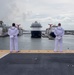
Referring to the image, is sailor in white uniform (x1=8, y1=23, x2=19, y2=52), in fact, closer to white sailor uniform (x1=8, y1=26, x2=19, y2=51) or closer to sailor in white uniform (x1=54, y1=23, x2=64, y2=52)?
white sailor uniform (x1=8, y1=26, x2=19, y2=51)

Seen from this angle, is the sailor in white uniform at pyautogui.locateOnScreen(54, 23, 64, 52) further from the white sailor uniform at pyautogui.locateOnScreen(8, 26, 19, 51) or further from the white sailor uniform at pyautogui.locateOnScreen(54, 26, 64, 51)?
the white sailor uniform at pyautogui.locateOnScreen(8, 26, 19, 51)

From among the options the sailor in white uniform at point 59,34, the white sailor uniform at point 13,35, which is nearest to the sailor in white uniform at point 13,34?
the white sailor uniform at point 13,35

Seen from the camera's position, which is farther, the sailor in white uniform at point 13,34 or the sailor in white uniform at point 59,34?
the sailor in white uniform at point 59,34

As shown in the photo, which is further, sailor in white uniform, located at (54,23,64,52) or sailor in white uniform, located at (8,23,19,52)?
sailor in white uniform, located at (54,23,64,52)

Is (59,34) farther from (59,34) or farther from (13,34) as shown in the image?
(13,34)

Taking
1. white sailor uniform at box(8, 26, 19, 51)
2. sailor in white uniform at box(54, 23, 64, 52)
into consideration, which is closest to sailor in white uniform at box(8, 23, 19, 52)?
white sailor uniform at box(8, 26, 19, 51)

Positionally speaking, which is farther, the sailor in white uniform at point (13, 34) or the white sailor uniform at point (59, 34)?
the white sailor uniform at point (59, 34)

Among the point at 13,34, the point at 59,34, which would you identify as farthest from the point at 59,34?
the point at 13,34

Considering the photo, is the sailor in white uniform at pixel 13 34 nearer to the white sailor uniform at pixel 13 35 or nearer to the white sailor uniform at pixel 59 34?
the white sailor uniform at pixel 13 35

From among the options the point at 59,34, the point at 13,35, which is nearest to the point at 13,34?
the point at 13,35

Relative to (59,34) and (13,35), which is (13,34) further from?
(59,34)
